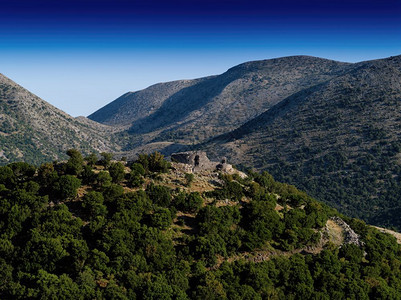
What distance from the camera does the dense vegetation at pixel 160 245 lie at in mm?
28172

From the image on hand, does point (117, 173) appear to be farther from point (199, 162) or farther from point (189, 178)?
point (199, 162)

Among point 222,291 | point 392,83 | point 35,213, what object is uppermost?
point 392,83

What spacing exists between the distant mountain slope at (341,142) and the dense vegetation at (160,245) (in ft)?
214

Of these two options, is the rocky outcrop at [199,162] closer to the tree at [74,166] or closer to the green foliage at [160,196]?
the green foliage at [160,196]

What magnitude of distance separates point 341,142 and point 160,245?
390 feet

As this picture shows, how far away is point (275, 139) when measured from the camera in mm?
151125

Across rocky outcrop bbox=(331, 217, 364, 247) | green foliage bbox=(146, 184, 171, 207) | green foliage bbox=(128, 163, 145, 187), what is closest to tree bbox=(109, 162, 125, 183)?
green foliage bbox=(128, 163, 145, 187)

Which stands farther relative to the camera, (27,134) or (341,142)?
(27,134)

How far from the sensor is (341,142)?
431 ft

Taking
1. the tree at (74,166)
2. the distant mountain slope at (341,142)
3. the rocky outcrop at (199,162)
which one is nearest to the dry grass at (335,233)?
the rocky outcrop at (199,162)

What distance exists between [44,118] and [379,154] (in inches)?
7445

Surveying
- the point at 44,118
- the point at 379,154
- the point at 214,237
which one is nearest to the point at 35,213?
the point at 214,237

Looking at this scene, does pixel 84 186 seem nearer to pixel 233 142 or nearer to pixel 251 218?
pixel 251 218

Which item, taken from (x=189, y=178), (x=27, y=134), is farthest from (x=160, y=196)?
(x=27, y=134)
